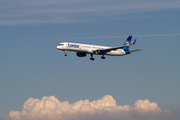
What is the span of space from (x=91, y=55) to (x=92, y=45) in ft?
17.6

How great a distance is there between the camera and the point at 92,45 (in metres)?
129

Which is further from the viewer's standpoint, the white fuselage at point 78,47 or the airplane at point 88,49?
the airplane at point 88,49

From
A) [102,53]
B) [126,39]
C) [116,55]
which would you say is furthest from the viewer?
[126,39]

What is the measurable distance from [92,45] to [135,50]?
1847cm

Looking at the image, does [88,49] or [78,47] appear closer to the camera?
[78,47]

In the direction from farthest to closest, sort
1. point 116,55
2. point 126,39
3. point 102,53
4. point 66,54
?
point 126,39 → point 116,55 → point 102,53 → point 66,54

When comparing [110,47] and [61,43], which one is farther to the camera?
[110,47]

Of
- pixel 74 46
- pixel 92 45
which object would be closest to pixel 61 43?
pixel 74 46

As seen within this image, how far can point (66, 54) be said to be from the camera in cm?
11781

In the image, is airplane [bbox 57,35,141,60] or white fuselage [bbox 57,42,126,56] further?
airplane [bbox 57,35,141,60]

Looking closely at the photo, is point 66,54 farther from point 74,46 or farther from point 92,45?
point 92,45

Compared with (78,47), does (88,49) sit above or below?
above

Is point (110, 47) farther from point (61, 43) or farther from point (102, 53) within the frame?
point (61, 43)

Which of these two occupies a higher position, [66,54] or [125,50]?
[125,50]
